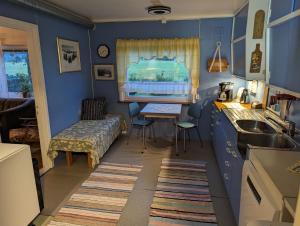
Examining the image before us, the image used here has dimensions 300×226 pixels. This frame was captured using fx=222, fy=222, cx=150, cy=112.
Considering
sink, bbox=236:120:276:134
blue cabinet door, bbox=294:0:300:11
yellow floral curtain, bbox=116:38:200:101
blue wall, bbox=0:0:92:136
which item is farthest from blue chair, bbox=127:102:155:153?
blue cabinet door, bbox=294:0:300:11

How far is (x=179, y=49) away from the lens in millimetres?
4254

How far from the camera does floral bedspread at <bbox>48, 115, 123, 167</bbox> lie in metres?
3.28

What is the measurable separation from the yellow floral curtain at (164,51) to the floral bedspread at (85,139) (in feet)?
4.62

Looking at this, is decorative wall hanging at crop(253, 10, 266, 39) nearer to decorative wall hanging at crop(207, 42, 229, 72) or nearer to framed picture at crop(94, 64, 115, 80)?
decorative wall hanging at crop(207, 42, 229, 72)

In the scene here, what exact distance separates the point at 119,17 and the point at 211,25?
5.68ft

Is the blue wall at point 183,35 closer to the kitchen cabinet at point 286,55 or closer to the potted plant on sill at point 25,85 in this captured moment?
the kitchen cabinet at point 286,55

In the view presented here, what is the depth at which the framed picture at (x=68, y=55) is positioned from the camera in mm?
3645

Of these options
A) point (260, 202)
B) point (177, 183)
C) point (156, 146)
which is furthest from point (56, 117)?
point (260, 202)

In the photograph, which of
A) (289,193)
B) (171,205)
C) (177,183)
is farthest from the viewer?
(177,183)

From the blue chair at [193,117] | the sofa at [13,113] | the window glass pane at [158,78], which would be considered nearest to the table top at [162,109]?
the blue chair at [193,117]

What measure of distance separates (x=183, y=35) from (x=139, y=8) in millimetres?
1126

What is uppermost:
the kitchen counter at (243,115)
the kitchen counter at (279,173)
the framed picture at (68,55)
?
the framed picture at (68,55)

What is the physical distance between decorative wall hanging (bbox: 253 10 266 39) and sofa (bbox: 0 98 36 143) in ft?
13.5

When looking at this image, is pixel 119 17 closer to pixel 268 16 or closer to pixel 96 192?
pixel 268 16
